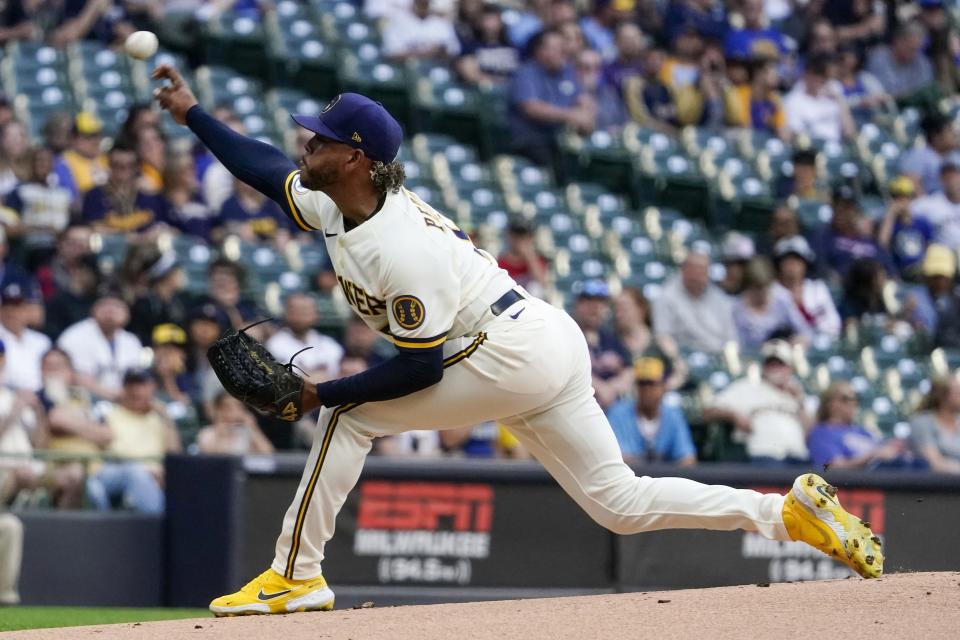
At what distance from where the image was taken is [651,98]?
1351 centimetres

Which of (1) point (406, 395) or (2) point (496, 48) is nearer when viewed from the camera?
(1) point (406, 395)

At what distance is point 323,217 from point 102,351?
3925mm

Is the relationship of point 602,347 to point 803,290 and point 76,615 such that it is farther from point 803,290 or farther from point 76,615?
point 76,615

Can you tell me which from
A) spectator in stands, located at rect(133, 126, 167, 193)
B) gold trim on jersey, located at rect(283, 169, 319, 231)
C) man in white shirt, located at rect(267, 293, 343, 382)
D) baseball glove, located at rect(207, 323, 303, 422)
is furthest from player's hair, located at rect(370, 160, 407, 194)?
spectator in stands, located at rect(133, 126, 167, 193)

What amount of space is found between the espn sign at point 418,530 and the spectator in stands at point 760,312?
313 cm

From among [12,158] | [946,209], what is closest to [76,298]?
[12,158]

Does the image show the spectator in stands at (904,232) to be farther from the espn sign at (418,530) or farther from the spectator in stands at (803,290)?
the espn sign at (418,530)

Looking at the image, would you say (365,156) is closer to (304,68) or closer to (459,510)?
(459,510)

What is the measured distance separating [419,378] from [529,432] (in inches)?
20.0

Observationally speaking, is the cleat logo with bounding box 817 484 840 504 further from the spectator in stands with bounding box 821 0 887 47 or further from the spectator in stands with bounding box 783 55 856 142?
the spectator in stands with bounding box 821 0 887 47

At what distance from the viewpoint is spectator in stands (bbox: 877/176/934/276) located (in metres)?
12.8

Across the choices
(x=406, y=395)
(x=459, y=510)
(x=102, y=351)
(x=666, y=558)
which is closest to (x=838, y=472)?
(x=666, y=558)

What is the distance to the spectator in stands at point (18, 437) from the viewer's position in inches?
316

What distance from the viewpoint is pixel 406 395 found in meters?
5.13
